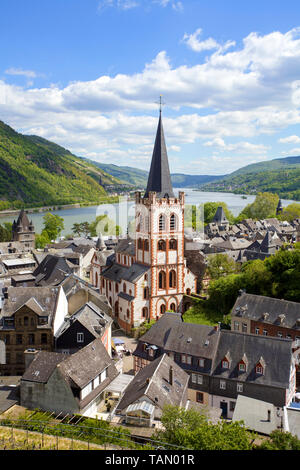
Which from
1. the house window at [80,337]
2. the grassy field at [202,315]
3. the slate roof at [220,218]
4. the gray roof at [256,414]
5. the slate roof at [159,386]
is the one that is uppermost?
the slate roof at [220,218]

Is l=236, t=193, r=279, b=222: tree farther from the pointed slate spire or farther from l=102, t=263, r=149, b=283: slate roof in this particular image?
the pointed slate spire

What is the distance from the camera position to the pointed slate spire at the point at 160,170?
49.5 meters

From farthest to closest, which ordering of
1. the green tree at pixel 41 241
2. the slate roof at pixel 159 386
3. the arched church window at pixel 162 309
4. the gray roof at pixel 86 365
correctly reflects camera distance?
1. the green tree at pixel 41 241
2. the arched church window at pixel 162 309
3. the gray roof at pixel 86 365
4. the slate roof at pixel 159 386

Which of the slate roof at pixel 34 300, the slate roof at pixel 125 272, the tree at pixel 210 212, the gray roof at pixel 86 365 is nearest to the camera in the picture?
the gray roof at pixel 86 365

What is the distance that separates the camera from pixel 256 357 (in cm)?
3097

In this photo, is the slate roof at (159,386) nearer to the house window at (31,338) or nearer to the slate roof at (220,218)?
the house window at (31,338)

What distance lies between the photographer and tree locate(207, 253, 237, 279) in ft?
184

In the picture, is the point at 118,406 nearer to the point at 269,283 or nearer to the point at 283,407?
the point at 283,407

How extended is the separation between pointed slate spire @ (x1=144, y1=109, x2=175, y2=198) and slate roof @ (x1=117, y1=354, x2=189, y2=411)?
2391 cm

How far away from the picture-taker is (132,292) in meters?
49.2

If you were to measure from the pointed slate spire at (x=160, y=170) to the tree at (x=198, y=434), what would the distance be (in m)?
31.0

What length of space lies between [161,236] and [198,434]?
31585 millimetres

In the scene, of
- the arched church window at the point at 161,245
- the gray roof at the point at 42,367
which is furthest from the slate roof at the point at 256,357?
the arched church window at the point at 161,245

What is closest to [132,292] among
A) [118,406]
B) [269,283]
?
[269,283]
